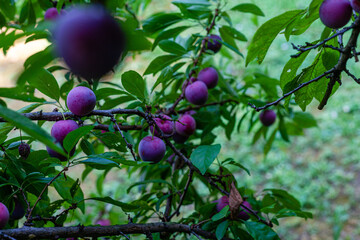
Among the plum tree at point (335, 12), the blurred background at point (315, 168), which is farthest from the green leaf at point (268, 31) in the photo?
the blurred background at point (315, 168)

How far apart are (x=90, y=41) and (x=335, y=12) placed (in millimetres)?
544

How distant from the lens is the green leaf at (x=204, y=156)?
82 cm

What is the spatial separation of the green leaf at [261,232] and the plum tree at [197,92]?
0.41 m

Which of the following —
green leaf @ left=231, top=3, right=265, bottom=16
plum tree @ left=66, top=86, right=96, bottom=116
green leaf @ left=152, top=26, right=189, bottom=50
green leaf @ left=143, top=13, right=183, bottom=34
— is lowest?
plum tree @ left=66, top=86, right=96, bottom=116

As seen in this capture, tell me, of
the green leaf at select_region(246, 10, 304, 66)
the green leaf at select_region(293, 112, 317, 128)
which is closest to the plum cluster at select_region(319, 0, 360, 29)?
the green leaf at select_region(246, 10, 304, 66)

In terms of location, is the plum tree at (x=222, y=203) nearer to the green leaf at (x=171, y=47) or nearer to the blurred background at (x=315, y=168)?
the green leaf at (x=171, y=47)

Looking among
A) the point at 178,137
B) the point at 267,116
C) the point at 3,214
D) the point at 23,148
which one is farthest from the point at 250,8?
the point at 3,214

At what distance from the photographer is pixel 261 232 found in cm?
84

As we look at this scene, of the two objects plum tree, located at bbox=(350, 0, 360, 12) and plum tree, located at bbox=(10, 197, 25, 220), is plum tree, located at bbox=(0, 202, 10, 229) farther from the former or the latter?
plum tree, located at bbox=(350, 0, 360, 12)

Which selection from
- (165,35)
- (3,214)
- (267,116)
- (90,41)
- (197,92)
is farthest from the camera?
(267,116)

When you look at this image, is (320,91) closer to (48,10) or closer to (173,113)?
(173,113)

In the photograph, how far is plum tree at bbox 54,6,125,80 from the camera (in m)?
0.19

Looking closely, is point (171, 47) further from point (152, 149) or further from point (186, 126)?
point (152, 149)

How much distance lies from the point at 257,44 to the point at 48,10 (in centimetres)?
71
